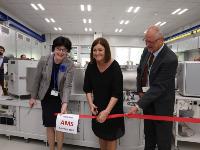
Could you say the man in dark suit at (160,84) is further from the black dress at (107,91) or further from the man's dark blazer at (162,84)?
the black dress at (107,91)

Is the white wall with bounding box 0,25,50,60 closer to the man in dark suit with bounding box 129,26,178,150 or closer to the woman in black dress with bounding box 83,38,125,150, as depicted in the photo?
the woman in black dress with bounding box 83,38,125,150

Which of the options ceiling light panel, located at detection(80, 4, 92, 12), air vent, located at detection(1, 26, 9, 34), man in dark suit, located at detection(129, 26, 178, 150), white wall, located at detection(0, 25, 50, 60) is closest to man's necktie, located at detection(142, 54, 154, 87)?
man in dark suit, located at detection(129, 26, 178, 150)

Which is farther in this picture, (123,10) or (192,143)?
(123,10)

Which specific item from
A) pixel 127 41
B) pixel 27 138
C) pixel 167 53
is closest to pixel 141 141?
pixel 167 53

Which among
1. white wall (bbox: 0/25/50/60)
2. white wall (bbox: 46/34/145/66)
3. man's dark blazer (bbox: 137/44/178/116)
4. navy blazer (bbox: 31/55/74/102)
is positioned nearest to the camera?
man's dark blazer (bbox: 137/44/178/116)

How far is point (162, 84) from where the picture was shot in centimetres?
169

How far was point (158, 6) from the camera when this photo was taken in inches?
274

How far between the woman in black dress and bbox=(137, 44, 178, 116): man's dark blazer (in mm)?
241

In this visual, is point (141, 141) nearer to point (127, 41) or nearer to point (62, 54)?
point (62, 54)

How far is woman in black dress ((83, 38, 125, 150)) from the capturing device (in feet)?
5.66

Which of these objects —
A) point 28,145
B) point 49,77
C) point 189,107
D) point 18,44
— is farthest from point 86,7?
point 49,77

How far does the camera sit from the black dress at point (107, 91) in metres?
1.74

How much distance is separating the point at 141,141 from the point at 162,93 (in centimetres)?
120

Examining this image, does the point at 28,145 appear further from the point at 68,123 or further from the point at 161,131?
the point at 161,131
